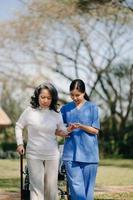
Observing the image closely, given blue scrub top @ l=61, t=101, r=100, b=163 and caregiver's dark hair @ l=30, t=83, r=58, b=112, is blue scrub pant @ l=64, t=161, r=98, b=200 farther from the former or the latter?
caregiver's dark hair @ l=30, t=83, r=58, b=112

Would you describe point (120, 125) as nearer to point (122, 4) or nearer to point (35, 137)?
point (122, 4)

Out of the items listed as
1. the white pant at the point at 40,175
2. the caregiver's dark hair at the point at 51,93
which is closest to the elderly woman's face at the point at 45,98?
the caregiver's dark hair at the point at 51,93

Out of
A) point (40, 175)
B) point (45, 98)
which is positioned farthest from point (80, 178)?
point (45, 98)

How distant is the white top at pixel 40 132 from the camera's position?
6285 millimetres

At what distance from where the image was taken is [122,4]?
80.2 feet

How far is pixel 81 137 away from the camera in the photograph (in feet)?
21.8

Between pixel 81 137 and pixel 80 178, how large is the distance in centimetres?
46

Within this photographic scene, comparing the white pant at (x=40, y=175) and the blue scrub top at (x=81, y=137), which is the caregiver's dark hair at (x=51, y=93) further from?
the white pant at (x=40, y=175)

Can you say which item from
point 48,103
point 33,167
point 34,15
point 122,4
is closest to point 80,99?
point 48,103

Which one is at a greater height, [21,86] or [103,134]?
[21,86]

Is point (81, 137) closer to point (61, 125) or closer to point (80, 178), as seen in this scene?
point (61, 125)

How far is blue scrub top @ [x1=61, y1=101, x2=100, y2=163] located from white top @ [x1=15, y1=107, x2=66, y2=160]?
27cm

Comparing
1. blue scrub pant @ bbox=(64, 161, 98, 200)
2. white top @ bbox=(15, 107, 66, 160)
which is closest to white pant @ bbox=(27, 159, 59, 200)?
white top @ bbox=(15, 107, 66, 160)

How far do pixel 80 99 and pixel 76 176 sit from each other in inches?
34.4
